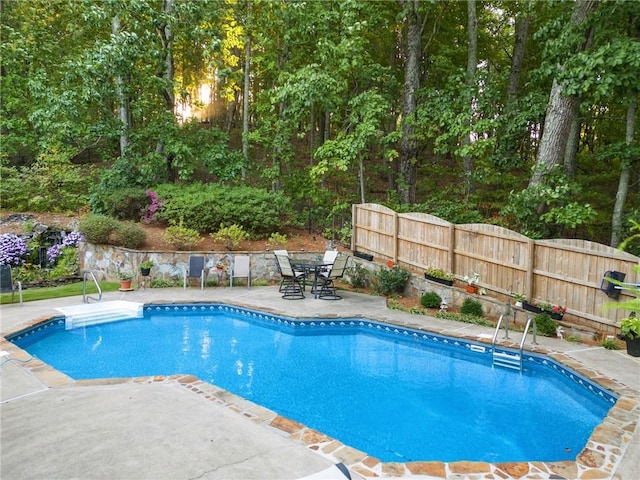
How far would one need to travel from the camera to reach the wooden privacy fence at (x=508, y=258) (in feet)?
22.8

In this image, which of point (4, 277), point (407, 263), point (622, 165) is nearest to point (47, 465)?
point (4, 277)

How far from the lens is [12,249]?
10836 mm

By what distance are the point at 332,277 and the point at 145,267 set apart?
14.7 ft

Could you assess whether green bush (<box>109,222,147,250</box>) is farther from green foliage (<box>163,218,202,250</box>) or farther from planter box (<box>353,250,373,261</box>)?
planter box (<box>353,250,373,261</box>)

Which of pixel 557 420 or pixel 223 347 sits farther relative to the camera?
pixel 223 347

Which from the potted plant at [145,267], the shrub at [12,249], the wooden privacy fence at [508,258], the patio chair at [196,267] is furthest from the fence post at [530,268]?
the shrub at [12,249]

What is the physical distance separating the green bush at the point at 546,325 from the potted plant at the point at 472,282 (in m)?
1.58

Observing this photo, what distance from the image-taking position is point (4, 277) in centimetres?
856

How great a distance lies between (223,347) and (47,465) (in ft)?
14.0

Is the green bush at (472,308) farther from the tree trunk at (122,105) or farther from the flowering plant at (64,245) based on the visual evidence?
the tree trunk at (122,105)

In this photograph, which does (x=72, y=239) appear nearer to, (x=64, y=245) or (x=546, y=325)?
(x=64, y=245)

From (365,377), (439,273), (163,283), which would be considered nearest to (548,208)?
(439,273)

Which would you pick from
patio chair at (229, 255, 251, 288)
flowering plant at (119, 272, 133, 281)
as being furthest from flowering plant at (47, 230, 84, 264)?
patio chair at (229, 255, 251, 288)

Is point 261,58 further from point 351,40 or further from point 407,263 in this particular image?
point 407,263
